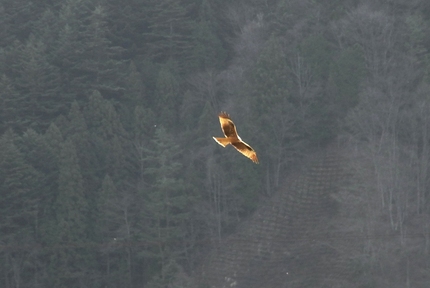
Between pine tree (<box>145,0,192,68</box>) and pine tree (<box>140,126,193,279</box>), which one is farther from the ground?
pine tree (<box>145,0,192,68</box>)

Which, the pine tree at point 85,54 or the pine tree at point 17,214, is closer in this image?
the pine tree at point 17,214

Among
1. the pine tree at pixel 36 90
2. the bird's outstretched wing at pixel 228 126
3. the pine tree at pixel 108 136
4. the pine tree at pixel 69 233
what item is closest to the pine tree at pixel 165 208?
the pine tree at pixel 108 136

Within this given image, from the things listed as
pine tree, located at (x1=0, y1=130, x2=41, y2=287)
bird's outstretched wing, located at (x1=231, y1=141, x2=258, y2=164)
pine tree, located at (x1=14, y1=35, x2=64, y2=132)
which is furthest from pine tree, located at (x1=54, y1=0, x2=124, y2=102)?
bird's outstretched wing, located at (x1=231, y1=141, x2=258, y2=164)

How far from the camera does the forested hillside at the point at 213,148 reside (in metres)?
26.6

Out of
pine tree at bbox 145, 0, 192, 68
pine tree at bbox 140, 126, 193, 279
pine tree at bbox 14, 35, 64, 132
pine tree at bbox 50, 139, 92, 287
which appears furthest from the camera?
pine tree at bbox 145, 0, 192, 68

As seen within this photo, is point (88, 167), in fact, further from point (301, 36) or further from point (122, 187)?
point (301, 36)

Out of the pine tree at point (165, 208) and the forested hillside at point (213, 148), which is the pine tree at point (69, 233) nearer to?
the forested hillside at point (213, 148)

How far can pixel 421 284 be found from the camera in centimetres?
2527

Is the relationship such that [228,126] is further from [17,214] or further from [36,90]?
[36,90]

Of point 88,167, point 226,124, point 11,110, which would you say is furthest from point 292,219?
point 226,124

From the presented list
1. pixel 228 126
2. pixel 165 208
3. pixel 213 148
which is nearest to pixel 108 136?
pixel 213 148

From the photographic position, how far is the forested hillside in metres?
26.6

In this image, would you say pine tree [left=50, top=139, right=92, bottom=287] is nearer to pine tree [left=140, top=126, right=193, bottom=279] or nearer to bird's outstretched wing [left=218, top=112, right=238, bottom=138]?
pine tree [left=140, top=126, right=193, bottom=279]

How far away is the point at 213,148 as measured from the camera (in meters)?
29.9
